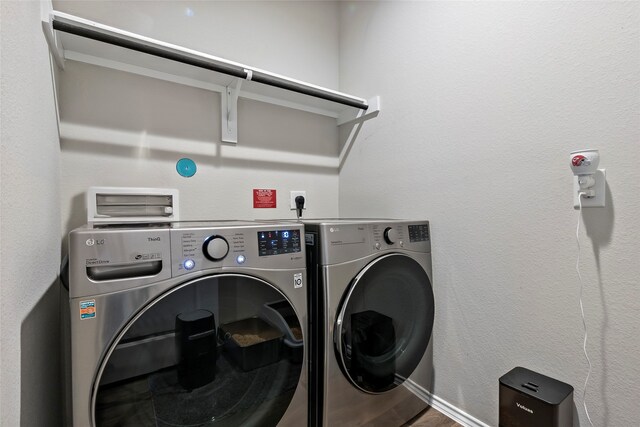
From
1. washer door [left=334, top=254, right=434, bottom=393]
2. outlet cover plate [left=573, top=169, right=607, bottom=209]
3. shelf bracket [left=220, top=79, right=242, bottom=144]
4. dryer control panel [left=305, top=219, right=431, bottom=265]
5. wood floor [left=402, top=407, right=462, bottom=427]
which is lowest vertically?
wood floor [left=402, top=407, right=462, bottom=427]

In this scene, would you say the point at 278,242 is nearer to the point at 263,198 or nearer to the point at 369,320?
the point at 369,320

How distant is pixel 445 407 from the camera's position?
1350 millimetres

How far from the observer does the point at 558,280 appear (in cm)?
101

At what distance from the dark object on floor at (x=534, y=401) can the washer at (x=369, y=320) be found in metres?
0.36

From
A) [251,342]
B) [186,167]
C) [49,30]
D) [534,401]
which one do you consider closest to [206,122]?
[186,167]

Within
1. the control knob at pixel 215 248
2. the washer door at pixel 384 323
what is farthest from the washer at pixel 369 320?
the control knob at pixel 215 248

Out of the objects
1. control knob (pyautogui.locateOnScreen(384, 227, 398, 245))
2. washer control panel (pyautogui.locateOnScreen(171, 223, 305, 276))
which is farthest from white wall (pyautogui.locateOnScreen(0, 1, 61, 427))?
control knob (pyautogui.locateOnScreen(384, 227, 398, 245))

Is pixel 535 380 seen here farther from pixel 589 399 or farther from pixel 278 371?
pixel 278 371

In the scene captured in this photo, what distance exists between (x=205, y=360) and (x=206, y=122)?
1.14 meters

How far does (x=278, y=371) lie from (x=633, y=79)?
135 centimetres

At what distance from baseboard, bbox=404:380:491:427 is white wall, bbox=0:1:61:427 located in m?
1.24

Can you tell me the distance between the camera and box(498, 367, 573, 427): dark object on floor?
0.89 m

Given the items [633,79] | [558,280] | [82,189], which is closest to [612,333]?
[558,280]

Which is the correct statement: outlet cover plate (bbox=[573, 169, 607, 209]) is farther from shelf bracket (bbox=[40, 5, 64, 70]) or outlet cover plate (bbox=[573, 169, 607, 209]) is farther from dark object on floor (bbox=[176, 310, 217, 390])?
shelf bracket (bbox=[40, 5, 64, 70])
